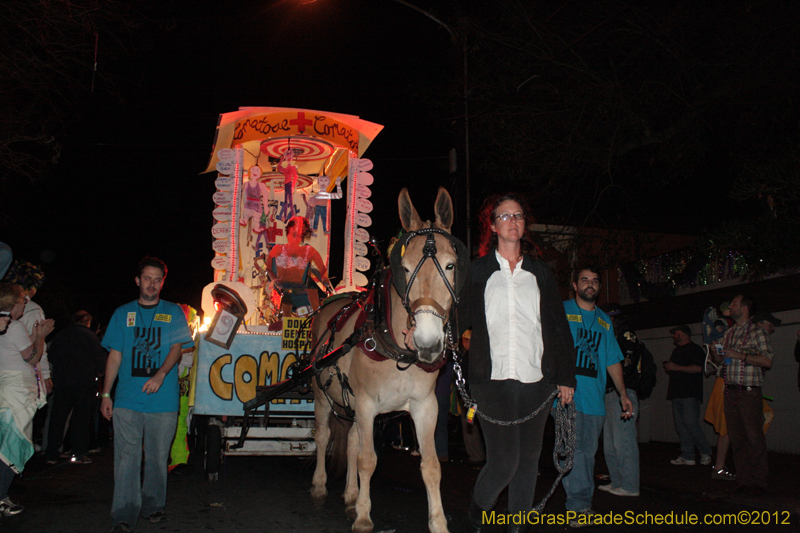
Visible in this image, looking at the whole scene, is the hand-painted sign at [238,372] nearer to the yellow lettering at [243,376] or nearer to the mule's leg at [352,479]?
the yellow lettering at [243,376]

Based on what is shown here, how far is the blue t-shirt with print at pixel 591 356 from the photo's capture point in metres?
5.51

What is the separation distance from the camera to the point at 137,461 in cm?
472

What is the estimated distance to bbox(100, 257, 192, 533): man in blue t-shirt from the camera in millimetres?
4668

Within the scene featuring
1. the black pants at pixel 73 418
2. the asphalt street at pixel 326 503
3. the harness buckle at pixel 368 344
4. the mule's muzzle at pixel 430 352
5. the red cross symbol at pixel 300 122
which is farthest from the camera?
the red cross symbol at pixel 300 122

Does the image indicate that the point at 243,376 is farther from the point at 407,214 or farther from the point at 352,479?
the point at 407,214

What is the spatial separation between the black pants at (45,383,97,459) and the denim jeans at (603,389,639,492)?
6.95 metres

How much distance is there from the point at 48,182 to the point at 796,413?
71.7ft

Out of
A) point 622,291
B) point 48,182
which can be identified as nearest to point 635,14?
point 622,291

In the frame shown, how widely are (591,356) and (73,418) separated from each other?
7.18m

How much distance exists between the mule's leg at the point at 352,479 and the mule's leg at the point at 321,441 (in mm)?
525

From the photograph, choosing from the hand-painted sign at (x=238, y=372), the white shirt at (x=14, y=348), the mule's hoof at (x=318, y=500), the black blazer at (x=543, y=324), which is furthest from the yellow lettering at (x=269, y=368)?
the black blazer at (x=543, y=324)

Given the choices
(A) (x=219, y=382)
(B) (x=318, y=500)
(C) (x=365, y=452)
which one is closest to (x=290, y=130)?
(A) (x=219, y=382)

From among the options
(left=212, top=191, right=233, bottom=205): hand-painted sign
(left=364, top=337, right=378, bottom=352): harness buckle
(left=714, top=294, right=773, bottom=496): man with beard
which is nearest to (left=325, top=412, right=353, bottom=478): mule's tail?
(left=364, top=337, right=378, bottom=352): harness buckle

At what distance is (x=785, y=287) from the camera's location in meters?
11.1
